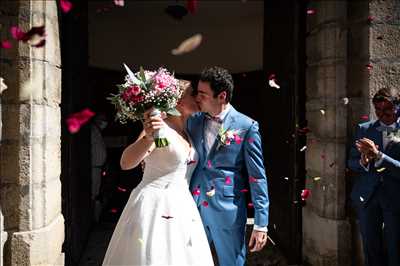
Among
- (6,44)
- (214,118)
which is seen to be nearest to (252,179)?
(214,118)

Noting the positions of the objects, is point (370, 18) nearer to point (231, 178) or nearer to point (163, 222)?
point (231, 178)

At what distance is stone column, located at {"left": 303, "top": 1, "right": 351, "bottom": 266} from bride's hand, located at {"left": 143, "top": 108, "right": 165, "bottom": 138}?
7.54ft

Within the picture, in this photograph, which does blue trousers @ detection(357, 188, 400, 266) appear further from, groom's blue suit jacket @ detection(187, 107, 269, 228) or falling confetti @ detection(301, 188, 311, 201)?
groom's blue suit jacket @ detection(187, 107, 269, 228)

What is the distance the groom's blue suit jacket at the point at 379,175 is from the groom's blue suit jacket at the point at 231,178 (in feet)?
4.10

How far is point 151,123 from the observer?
263 cm

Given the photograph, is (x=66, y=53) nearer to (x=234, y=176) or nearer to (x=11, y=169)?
(x=11, y=169)

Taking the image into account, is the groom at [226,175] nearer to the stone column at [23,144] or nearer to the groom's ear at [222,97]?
the groom's ear at [222,97]

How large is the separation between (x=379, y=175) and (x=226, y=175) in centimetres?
150

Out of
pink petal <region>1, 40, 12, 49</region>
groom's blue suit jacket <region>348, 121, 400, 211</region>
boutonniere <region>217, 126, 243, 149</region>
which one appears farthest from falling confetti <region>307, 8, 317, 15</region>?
pink petal <region>1, 40, 12, 49</region>

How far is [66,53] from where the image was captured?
178 inches

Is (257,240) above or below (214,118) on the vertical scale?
below

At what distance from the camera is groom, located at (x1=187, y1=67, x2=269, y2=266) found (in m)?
2.92

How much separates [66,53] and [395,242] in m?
3.67

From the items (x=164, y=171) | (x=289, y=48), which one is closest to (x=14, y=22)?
(x=164, y=171)
